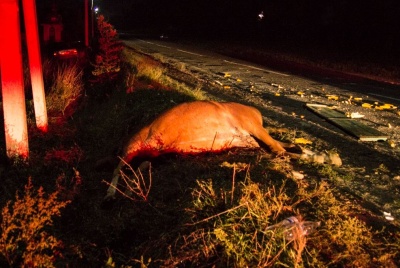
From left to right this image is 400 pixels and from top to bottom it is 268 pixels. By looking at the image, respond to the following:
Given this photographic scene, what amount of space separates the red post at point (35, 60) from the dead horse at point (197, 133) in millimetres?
2443

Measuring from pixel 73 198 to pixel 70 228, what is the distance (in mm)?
524

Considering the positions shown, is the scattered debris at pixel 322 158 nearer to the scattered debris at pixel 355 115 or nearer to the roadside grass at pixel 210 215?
the roadside grass at pixel 210 215

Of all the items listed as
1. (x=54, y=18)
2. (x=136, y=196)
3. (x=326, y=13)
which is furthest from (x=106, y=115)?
(x=326, y=13)

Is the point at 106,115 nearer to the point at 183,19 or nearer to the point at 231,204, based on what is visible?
the point at 231,204

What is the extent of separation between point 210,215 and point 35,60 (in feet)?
14.0

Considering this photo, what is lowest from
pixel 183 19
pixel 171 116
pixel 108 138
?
pixel 183 19

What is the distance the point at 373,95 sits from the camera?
34.3ft

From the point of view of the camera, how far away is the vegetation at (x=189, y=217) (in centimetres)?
300

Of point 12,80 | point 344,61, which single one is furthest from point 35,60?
point 344,61

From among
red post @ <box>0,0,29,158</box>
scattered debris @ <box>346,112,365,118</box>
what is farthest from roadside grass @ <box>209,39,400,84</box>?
red post @ <box>0,0,29,158</box>

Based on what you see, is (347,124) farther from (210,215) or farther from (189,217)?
(189,217)

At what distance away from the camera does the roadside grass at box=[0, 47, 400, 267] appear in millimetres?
3006

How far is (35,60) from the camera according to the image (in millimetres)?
6133

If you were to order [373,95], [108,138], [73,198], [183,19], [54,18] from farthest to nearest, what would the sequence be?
[183,19] < [54,18] < [373,95] < [108,138] < [73,198]
